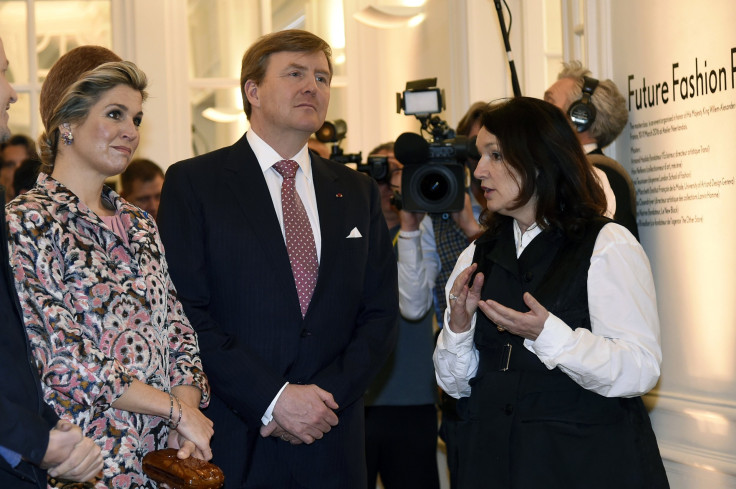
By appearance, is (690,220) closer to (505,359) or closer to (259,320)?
(505,359)

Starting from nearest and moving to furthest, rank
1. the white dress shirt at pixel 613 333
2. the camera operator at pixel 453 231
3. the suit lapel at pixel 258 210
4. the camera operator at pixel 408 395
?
the white dress shirt at pixel 613 333
the suit lapel at pixel 258 210
the camera operator at pixel 453 231
the camera operator at pixel 408 395

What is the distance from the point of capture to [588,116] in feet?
10.8

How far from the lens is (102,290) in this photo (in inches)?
86.3

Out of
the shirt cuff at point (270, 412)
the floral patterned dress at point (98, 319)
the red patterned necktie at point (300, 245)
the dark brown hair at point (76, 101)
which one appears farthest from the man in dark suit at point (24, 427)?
the red patterned necktie at point (300, 245)

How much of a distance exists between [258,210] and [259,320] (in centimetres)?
33

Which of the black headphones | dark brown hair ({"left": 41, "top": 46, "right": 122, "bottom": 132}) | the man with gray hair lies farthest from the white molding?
dark brown hair ({"left": 41, "top": 46, "right": 122, "bottom": 132})

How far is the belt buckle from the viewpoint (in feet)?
7.81

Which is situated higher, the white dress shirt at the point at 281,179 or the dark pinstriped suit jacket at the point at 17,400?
the white dress shirt at the point at 281,179

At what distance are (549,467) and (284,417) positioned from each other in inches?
30.0

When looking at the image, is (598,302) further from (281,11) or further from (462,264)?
(281,11)

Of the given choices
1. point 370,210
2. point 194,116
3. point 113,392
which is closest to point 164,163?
point 194,116

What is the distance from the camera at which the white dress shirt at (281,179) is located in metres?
2.90

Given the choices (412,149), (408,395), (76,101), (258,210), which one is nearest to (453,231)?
(412,149)

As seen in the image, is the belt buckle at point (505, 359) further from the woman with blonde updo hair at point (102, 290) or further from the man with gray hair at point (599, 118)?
the man with gray hair at point (599, 118)
